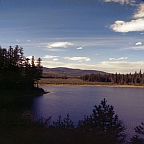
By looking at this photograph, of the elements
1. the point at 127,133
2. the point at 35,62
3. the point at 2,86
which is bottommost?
the point at 127,133

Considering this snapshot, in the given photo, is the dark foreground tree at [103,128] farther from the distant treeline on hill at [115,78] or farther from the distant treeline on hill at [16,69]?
the distant treeline on hill at [115,78]

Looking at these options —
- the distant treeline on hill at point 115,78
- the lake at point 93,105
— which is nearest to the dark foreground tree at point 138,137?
the lake at point 93,105

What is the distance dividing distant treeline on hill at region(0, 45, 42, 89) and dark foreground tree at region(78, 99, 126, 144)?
0.61m

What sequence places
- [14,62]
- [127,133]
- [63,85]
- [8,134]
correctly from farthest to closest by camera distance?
[63,85], [14,62], [127,133], [8,134]

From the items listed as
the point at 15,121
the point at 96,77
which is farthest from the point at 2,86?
the point at 96,77

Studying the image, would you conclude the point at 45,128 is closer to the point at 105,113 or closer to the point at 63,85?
the point at 105,113

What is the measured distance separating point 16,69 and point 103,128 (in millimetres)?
1016

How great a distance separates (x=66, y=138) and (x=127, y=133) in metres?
0.52

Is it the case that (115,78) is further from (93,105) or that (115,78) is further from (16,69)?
(16,69)

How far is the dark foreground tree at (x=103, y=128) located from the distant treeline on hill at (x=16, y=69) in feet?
1.99

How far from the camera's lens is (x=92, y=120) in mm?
1590

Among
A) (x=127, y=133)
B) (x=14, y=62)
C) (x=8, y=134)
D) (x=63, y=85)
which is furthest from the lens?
(x=63, y=85)

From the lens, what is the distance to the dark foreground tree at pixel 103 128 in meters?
1.47

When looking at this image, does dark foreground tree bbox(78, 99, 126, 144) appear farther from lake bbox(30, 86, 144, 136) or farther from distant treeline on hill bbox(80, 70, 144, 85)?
distant treeline on hill bbox(80, 70, 144, 85)
